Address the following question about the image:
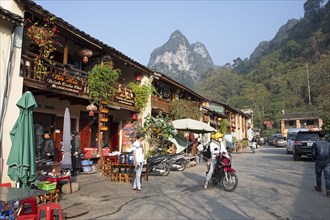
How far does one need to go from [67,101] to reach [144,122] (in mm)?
4512

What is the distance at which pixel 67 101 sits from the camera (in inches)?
508

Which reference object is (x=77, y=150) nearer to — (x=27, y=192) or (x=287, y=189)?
(x=27, y=192)

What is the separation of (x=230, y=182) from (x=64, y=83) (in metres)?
6.60

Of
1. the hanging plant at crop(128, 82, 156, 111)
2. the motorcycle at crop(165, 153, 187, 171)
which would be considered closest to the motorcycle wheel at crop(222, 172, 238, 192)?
the motorcycle at crop(165, 153, 187, 171)

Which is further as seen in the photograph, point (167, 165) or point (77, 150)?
point (167, 165)

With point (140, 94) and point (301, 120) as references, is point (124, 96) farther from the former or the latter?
point (301, 120)

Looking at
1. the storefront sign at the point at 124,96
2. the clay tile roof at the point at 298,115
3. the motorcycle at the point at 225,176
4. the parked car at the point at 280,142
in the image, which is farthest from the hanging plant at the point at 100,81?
the clay tile roof at the point at 298,115

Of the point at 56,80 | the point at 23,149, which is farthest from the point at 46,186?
the point at 56,80

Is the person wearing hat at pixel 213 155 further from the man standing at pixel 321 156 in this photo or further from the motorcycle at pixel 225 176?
the man standing at pixel 321 156

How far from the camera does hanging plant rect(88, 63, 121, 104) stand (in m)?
11.5

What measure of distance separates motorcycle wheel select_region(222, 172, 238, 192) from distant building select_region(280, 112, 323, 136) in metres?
51.1

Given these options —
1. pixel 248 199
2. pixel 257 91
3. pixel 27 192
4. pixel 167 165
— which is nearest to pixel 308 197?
pixel 248 199

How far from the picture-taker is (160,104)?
18.2 meters

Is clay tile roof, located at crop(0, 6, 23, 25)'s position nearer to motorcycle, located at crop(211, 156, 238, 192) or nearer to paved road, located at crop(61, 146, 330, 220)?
paved road, located at crop(61, 146, 330, 220)
